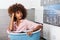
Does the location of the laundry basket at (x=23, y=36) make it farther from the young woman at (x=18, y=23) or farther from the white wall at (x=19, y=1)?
the white wall at (x=19, y=1)

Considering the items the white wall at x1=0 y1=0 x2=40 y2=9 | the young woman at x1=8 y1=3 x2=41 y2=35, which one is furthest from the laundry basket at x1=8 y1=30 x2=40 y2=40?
the white wall at x1=0 y1=0 x2=40 y2=9

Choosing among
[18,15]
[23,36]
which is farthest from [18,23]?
[23,36]

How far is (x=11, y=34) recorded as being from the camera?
1.59m

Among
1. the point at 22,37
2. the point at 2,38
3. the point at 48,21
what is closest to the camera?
the point at 22,37

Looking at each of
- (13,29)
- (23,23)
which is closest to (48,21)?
(23,23)

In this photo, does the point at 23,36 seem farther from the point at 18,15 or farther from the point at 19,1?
the point at 19,1

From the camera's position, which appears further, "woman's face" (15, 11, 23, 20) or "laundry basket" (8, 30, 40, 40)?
"woman's face" (15, 11, 23, 20)

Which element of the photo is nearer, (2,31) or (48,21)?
(48,21)

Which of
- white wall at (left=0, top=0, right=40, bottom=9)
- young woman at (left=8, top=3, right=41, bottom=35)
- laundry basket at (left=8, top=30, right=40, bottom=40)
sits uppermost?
white wall at (left=0, top=0, right=40, bottom=9)

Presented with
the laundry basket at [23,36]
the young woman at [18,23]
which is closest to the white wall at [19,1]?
the young woman at [18,23]

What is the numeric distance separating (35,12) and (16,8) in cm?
67

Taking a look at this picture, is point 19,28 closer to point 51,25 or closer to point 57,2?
point 51,25

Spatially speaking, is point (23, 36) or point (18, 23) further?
point (18, 23)

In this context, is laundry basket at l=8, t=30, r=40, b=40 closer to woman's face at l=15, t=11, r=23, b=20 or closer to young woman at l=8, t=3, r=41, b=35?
young woman at l=8, t=3, r=41, b=35
